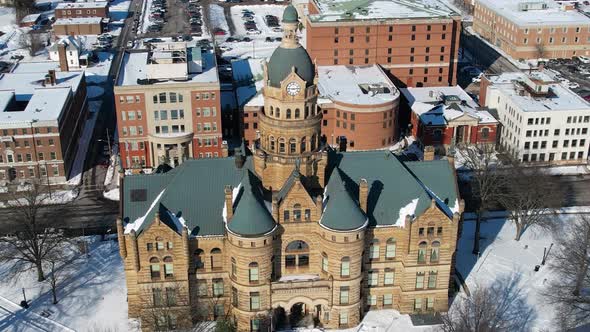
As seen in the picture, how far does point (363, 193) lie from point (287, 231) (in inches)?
394

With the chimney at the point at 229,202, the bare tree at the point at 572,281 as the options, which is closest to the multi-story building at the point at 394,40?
the bare tree at the point at 572,281

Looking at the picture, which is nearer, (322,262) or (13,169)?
(322,262)

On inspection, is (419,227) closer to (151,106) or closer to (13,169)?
(151,106)

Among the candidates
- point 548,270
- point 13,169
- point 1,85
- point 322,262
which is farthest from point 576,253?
point 1,85

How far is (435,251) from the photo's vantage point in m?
85.6

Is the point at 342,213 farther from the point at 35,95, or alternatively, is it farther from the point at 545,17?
the point at 545,17

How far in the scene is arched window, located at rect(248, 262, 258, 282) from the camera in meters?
81.3

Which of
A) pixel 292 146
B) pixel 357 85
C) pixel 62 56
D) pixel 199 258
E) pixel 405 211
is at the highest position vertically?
pixel 292 146

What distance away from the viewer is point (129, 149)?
12938 cm

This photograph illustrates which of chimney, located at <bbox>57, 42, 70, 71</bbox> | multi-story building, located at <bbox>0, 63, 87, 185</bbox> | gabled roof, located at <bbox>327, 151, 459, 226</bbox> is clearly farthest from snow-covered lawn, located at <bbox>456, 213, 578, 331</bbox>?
chimney, located at <bbox>57, 42, 70, 71</bbox>

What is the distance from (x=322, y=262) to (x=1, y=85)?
9149 cm

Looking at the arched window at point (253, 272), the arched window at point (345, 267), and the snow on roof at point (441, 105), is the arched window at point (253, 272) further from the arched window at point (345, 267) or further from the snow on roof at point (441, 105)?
the snow on roof at point (441, 105)

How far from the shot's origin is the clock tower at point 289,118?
78.1 meters

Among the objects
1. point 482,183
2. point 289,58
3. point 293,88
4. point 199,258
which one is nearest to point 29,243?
point 199,258
